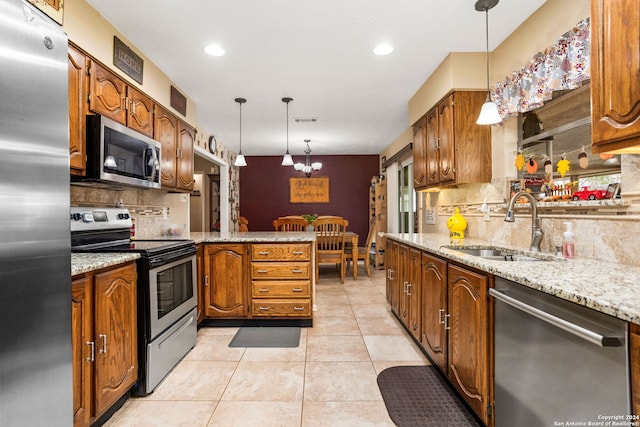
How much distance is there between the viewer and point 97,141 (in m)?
1.98

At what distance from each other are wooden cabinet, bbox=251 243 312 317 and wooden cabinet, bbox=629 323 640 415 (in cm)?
242

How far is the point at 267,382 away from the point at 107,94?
2182mm

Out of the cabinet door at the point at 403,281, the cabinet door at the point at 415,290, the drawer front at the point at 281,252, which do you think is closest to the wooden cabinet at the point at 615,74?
the cabinet door at the point at 415,290

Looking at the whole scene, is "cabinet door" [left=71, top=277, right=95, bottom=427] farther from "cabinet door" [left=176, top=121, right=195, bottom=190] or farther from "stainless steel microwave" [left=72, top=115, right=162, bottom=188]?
"cabinet door" [left=176, top=121, right=195, bottom=190]

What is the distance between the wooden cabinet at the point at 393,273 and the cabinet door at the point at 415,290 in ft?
1.28

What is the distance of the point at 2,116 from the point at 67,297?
1.97 feet


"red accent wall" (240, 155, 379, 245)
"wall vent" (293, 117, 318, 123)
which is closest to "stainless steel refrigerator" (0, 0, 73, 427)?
"wall vent" (293, 117, 318, 123)

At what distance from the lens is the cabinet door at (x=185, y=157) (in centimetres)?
329

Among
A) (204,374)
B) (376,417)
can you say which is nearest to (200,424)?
(204,374)

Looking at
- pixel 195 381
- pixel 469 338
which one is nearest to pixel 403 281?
pixel 469 338

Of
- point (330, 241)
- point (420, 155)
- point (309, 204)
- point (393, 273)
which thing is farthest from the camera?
point (309, 204)

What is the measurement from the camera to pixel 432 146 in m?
3.23

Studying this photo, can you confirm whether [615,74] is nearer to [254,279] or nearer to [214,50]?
[214,50]

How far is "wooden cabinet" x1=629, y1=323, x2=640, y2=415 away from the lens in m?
0.79
